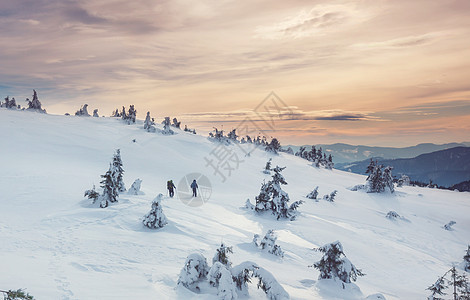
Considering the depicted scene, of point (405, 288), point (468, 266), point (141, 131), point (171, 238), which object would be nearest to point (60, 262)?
point (171, 238)

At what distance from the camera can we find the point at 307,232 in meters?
17.5

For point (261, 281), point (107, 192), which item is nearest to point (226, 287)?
point (261, 281)

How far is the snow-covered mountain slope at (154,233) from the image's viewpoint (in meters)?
7.07

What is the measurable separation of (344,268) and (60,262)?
8.88 meters

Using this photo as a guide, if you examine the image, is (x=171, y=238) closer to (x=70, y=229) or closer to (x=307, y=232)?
(x=70, y=229)

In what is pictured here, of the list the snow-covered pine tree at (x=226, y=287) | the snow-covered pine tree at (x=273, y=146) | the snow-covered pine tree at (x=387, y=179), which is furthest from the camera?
the snow-covered pine tree at (x=273, y=146)

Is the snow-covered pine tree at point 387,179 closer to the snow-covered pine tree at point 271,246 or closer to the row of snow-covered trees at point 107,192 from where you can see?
the snow-covered pine tree at point 271,246

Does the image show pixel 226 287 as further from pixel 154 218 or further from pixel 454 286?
pixel 454 286

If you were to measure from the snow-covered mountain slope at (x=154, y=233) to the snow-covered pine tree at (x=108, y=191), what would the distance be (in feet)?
1.58

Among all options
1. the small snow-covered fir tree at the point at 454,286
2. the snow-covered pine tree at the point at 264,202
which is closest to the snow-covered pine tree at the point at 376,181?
the snow-covered pine tree at the point at 264,202

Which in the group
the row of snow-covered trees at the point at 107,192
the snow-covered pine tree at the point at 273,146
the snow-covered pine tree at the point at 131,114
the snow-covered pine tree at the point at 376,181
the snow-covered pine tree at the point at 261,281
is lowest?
the snow-covered pine tree at the point at 376,181

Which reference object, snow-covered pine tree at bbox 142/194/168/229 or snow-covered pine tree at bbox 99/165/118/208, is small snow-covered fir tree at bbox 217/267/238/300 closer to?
snow-covered pine tree at bbox 142/194/168/229

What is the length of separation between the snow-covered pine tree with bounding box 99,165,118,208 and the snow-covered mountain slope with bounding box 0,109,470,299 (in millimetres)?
481

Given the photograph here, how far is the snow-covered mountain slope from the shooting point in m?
7.07
